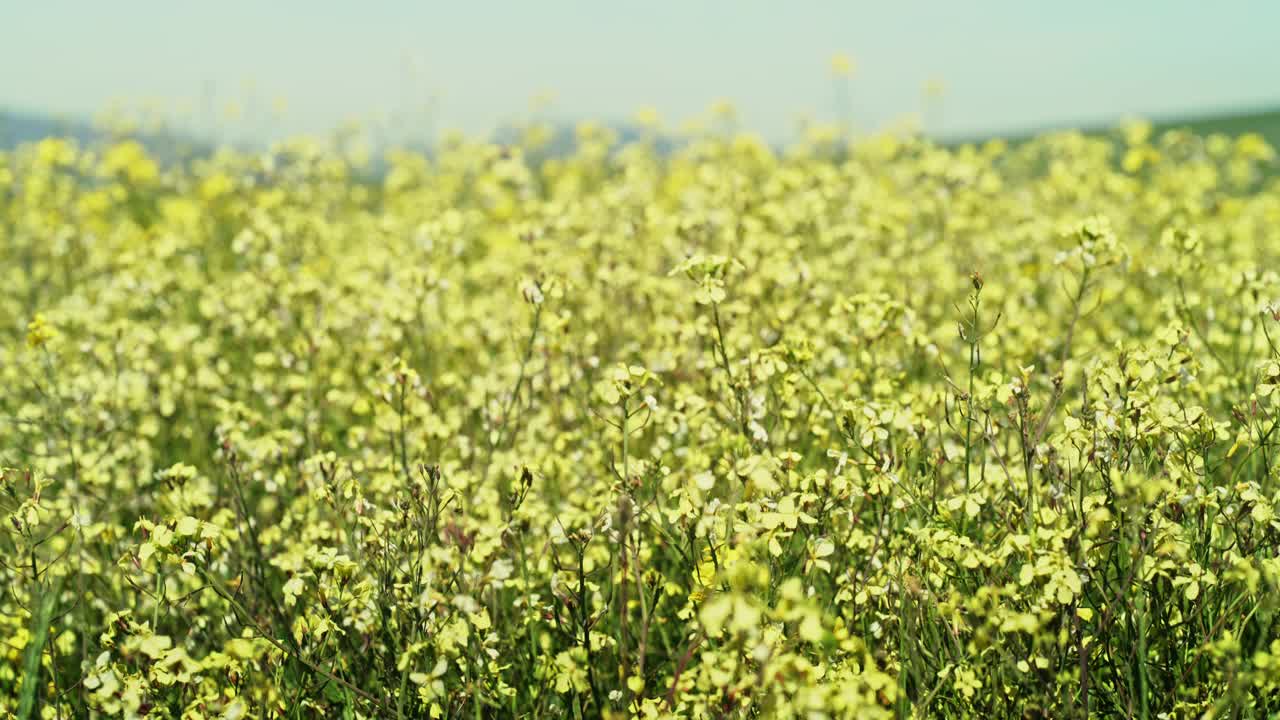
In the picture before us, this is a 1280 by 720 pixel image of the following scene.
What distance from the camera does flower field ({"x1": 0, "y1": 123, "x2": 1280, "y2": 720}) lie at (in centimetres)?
254

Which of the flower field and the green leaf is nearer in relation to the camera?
the green leaf

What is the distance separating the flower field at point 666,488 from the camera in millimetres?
2539

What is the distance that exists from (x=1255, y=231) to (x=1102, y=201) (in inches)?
64.3

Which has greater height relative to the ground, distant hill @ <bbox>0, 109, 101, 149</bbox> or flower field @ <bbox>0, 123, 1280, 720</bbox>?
distant hill @ <bbox>0, 109, 101, 149</bbox>

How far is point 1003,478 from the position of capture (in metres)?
3.04

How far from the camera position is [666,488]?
147 inches

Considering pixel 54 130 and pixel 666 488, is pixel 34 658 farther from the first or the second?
pixel 54 130

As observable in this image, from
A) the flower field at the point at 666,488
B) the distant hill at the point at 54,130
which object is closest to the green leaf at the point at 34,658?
the flower field at the point at 666,488

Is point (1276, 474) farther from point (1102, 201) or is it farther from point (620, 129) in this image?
point (620, 129)

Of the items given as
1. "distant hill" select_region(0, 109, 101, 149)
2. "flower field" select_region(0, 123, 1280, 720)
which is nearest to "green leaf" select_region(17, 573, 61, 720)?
"flower field" select_region(0, 123, 1280, 720)

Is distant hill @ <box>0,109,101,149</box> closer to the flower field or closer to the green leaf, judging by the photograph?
the flower field

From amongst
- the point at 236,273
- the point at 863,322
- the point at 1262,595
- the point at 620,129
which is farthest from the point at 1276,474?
the point at 620,129

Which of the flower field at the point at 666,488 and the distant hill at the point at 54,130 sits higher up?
the distant hill at the point at 54,130

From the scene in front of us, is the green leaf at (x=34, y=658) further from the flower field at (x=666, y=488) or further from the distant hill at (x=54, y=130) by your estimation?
the distant hill at (x=54, y=130)
